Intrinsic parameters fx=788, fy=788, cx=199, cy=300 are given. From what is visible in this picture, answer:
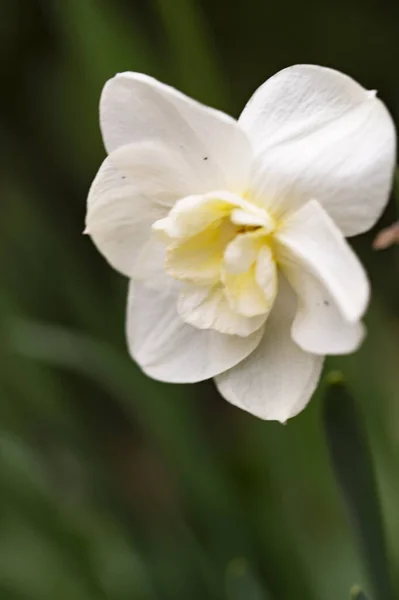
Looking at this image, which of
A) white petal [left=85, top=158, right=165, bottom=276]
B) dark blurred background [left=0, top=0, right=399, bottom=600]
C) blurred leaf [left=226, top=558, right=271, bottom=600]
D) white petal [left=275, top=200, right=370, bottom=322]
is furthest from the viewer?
dark blurred background [left=0, top=0, right=399, bottom=600]

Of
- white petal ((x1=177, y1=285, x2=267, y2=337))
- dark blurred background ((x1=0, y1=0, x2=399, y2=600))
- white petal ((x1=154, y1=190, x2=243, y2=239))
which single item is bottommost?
dark blurred background ((x1=0, y1=0, x2=399, y2=600))

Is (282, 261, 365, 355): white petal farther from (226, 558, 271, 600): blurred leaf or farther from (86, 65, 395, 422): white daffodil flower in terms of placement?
(226, 558, 271, 600): blurred leaf

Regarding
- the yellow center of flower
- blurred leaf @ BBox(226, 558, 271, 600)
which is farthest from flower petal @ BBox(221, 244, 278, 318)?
blurred leaf @ BBox(226, 558, 271, 600)

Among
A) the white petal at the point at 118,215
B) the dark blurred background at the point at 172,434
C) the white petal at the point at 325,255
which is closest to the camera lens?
the white petal at the point at 325,255

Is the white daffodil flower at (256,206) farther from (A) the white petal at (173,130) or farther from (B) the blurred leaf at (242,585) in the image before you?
(B) the blurred leaf at (242,585)

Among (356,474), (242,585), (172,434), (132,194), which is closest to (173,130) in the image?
(132,194)

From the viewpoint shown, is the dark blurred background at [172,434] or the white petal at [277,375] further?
the dark blurred background at [172,434]

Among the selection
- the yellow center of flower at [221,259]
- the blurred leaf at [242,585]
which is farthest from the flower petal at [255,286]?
the blurred leaf at [242,585]

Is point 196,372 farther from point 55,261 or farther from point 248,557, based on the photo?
point 55,261
